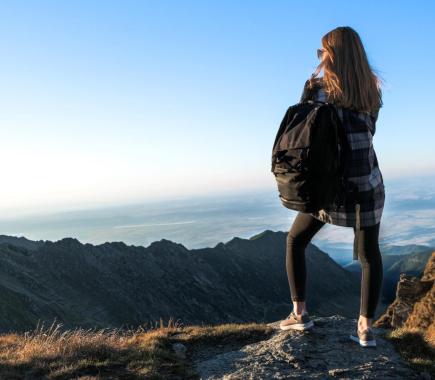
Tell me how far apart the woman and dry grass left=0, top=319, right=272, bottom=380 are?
6.56ft

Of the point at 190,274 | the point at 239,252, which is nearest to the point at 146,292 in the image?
the point at 190,274

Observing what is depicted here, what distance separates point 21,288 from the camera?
6881 cm

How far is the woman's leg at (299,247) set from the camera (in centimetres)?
493

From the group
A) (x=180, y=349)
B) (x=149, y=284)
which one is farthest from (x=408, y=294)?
(x=149, y=284)

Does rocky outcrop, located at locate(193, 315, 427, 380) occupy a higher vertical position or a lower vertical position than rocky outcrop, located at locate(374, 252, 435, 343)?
higher

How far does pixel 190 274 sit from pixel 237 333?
334ft

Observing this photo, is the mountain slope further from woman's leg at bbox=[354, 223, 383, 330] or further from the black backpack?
the black backpack

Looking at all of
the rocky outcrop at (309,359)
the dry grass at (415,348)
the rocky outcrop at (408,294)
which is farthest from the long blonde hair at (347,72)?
the rocky outcrop at (408,294)

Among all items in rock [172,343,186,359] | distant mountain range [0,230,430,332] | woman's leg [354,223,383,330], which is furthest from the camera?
distant mountain range [0,230,430,332]

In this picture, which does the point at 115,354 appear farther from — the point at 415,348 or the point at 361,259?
the point at 415,348

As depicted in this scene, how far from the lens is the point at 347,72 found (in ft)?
14.0

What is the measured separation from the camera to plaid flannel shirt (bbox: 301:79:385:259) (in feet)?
14.4

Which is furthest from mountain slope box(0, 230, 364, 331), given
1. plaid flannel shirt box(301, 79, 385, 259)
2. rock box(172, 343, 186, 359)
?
plaid flannel shirt box(301, 79, 385, 259)

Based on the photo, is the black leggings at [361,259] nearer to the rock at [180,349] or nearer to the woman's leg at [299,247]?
the woman's leg at [299,247]
